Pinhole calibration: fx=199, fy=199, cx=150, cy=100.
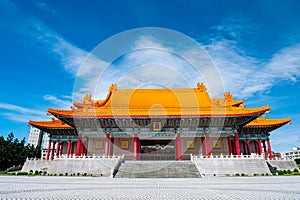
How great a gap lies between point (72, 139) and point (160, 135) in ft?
45.3

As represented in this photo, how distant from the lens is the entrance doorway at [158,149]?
27.6 metres

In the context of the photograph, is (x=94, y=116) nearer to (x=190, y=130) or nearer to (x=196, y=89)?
(x=190, y=130)

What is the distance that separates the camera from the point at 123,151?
26312 mm

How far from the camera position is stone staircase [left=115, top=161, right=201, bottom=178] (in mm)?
16847


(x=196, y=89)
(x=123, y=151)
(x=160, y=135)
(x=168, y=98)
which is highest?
(x=196, y=89)

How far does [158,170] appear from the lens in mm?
17859

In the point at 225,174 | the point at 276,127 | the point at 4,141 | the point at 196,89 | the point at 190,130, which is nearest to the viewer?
the point at 225,174

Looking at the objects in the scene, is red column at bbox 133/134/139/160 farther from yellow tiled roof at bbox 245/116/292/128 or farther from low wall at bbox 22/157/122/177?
yellow tiled roof at bbox 245/116/292/128

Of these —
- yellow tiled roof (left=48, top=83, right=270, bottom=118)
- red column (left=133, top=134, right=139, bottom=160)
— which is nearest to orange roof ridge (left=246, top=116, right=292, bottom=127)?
yellow tiled roof (left=48, top=83, right=270, bottom=118)

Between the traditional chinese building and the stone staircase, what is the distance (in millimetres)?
3721

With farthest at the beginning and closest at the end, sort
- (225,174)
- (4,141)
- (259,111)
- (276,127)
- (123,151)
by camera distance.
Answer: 1. (4,141)
2. (276,127)
3. (123,151)
4. (259,111)
5. (225,174)

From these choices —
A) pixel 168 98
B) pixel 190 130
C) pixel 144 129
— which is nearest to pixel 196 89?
pixel 168 98

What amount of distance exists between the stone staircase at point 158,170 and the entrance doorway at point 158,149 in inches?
312

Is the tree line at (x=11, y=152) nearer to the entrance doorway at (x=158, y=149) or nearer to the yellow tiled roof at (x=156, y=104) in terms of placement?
the yellow tiled roof at (x=156, y=104)
